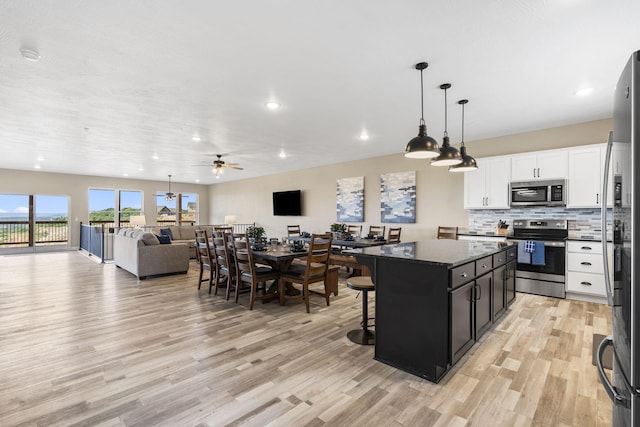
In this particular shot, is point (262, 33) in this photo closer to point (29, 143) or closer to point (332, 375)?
point (332, 375)

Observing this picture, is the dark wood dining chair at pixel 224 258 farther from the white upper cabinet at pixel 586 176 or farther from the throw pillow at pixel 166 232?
the white upper cabinet at pixel 586 176

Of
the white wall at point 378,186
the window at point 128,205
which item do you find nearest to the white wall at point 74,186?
the window at point 128,205

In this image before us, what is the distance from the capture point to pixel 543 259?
4.79 metres

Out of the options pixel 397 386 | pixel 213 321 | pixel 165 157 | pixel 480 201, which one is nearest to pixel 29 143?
pixel 165 157

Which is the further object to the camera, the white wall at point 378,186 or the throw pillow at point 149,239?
the throw pillow at point 149,239

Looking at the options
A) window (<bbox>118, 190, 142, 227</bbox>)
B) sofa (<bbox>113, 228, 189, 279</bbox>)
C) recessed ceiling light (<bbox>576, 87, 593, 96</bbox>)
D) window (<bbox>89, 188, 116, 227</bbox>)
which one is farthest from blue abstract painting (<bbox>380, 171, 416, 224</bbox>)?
window (<bbox>89, 188, 116, 227</bbox>)

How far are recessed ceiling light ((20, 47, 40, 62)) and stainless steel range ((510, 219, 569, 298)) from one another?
6410 mm

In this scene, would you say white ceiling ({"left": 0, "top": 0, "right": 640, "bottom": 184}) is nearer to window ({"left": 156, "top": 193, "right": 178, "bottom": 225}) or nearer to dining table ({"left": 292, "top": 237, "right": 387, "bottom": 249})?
dining table ({"left": 292, "top": 237, "right": 387, "bottom": 249})

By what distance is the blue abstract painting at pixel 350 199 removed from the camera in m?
8.02

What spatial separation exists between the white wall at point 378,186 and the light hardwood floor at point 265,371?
8.71ft

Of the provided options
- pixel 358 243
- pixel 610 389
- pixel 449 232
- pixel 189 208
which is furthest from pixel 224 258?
pixel 189 208

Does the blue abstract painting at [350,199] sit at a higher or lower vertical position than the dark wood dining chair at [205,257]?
higher

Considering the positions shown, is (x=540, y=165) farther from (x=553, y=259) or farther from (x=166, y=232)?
(x=166, y=232)

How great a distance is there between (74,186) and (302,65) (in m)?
11.4
